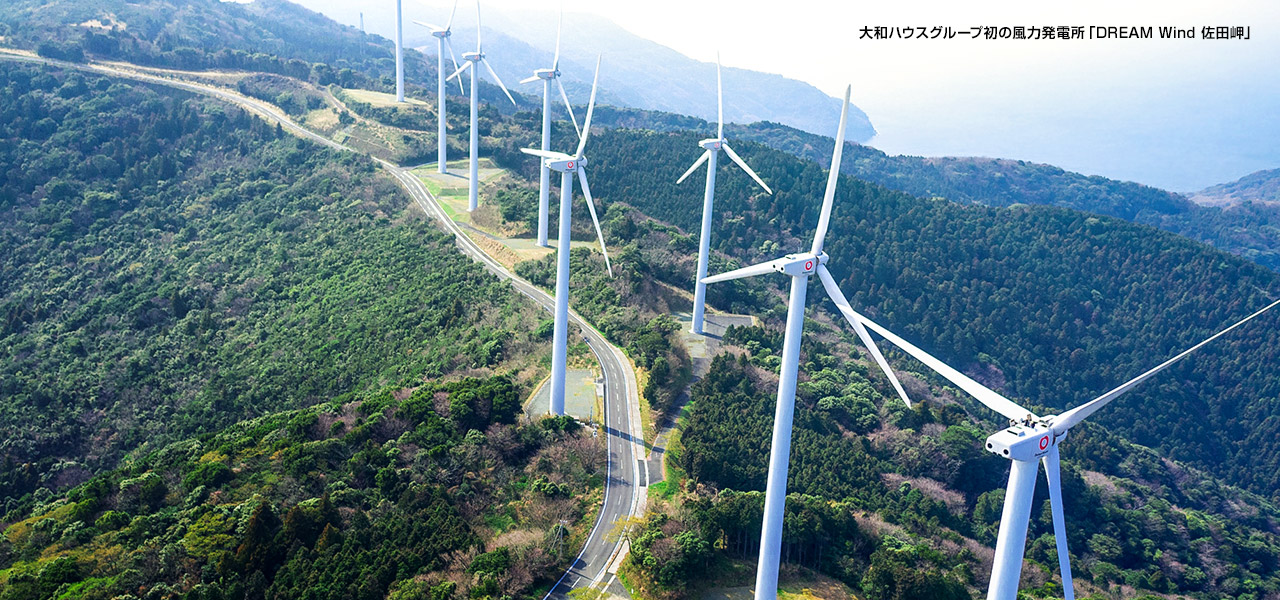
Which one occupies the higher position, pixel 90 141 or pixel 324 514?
pixel 90 141

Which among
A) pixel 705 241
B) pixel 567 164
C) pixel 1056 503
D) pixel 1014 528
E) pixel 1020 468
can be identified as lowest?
pixel 1014 528

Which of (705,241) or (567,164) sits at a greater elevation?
(567,164)

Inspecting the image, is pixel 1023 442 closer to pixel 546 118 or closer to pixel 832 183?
pixel 832 183

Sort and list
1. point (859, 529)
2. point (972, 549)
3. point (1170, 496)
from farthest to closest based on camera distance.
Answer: point (1170, 496)
point (972, 549)
point (859, 529)

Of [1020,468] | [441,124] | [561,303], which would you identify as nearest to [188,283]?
[441,124]

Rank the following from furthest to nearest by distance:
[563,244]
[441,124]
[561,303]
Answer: [441,124] < [561,303] < [563,244]

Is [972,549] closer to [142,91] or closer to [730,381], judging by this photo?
[730,381]

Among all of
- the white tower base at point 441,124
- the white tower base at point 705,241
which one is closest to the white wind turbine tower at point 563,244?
the white tower base at point 705,241

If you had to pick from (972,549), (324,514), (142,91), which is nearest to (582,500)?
(324,514)
